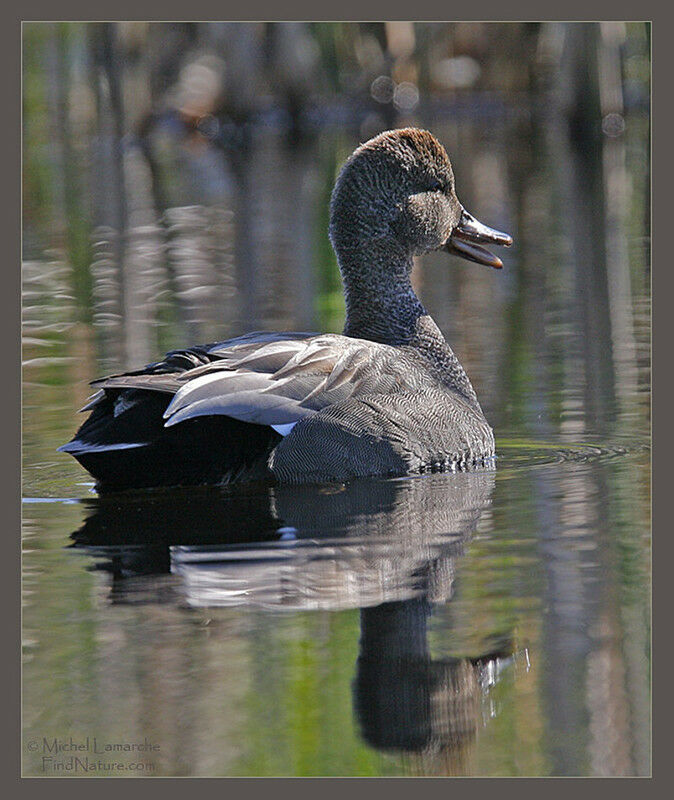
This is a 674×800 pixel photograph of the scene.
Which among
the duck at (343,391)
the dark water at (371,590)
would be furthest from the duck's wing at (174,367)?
the dark water at (371,590)

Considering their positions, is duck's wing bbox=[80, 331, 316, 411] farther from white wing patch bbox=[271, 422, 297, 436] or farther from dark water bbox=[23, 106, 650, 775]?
dark water bbox=[23, 106, 650, 775]

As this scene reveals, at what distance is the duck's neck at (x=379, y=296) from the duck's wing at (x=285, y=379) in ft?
1.70

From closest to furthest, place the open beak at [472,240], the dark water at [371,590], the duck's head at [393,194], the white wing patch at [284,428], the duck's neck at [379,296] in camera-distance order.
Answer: the dark water at [371,590], the white wing patch at [284,428], the duck's head at [393,194], the duck's neck at [379,296], the open beak at [472,240]

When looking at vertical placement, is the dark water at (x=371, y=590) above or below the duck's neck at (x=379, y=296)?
below

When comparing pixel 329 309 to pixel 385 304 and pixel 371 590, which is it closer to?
pixel 385 304

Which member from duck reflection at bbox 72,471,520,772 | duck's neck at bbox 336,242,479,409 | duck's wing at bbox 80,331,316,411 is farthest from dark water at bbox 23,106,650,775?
duck's neck at bbox 336,242,479,409

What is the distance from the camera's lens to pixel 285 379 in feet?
24.5

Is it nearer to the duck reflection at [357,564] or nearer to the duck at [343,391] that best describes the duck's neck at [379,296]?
the duck at [343,391]

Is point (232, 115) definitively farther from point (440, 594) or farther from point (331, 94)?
point (440, 594)

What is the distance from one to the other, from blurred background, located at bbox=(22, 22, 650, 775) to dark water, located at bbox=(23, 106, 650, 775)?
2 cm

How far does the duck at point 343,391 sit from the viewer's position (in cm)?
721

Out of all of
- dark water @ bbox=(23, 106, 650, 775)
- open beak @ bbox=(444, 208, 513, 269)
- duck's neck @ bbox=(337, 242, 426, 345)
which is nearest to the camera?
dark water @ bbox=(23, 106, 650, 775)

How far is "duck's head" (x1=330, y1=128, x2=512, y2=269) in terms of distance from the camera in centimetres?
852

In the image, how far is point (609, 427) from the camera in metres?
8.56
